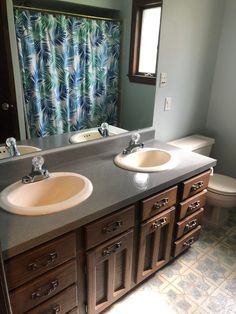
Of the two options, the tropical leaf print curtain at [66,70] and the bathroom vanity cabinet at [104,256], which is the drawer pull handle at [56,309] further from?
the tropical leaf print curtain at [66,70]

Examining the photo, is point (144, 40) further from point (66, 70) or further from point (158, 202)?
point (158, 202)

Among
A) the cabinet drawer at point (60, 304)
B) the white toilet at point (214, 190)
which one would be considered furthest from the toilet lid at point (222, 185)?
the cabinet drawer at point (60, 304)

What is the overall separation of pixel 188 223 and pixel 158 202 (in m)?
0.48

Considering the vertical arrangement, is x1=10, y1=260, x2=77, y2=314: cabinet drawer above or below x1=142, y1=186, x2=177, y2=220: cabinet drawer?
below

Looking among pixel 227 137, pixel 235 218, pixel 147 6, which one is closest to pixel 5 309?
pixel 147 6

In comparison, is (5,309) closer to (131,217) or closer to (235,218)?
(131,217)

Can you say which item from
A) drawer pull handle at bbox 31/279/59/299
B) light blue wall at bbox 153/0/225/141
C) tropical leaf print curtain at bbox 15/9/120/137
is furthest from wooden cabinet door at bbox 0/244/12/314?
light blue wall at bbox 153/0/225/141

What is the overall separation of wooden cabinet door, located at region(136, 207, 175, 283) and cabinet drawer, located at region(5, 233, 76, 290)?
18.7 inches

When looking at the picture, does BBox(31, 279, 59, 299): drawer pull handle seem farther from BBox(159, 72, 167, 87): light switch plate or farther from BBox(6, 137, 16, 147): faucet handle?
BBox(159, 72, 167, 87): light switch plate

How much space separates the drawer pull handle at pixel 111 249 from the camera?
124 cm

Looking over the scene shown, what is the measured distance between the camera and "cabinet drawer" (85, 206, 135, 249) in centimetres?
114

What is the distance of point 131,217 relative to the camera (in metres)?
1.30

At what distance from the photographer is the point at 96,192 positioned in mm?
1248

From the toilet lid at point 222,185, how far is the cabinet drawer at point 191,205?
0.40 meters
